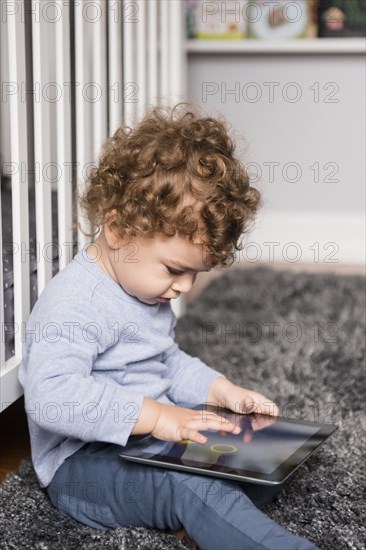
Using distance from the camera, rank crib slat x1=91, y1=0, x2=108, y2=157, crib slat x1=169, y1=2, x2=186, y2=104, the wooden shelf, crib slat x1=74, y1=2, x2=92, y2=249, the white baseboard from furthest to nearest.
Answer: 1. the white baseboard
2. the wooden shelf
3. crib slat x1=169, y1=2, x2=186, y2=104
4. crib slat x1=91, y1=0, x2=108, y2=157
5. crib slat x1=74, y1=2, x2=92, y2=249

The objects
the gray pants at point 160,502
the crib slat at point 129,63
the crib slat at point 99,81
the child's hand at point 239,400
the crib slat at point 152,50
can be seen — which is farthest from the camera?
the crib slat at point 152,50

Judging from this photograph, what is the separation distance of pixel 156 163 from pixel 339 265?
1441mm

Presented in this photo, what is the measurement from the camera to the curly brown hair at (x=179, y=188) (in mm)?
934

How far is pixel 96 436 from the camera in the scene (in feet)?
3.00

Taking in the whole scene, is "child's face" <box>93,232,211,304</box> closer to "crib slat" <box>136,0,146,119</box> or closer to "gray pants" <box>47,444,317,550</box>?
"gray pants" <box>47,444,317,550</box>

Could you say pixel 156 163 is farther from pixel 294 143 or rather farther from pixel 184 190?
pixel 294 143

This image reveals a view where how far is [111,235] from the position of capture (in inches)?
38.7

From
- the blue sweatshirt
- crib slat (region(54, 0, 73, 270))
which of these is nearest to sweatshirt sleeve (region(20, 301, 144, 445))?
the blue sweatshirt

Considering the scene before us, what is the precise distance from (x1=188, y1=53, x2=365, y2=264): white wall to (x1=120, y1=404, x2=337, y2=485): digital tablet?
1.34m

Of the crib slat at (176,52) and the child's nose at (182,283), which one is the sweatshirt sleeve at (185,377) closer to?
the child's nose at (182,283)

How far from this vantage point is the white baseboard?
232 centimetres

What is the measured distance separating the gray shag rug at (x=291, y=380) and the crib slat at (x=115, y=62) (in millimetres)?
457

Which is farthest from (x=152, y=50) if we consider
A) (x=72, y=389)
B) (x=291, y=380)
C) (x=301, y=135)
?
(x=72, y=389)

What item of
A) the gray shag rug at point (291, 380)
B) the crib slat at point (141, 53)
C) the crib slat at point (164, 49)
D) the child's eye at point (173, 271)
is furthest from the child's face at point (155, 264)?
the crib slat at point (164, 49)
